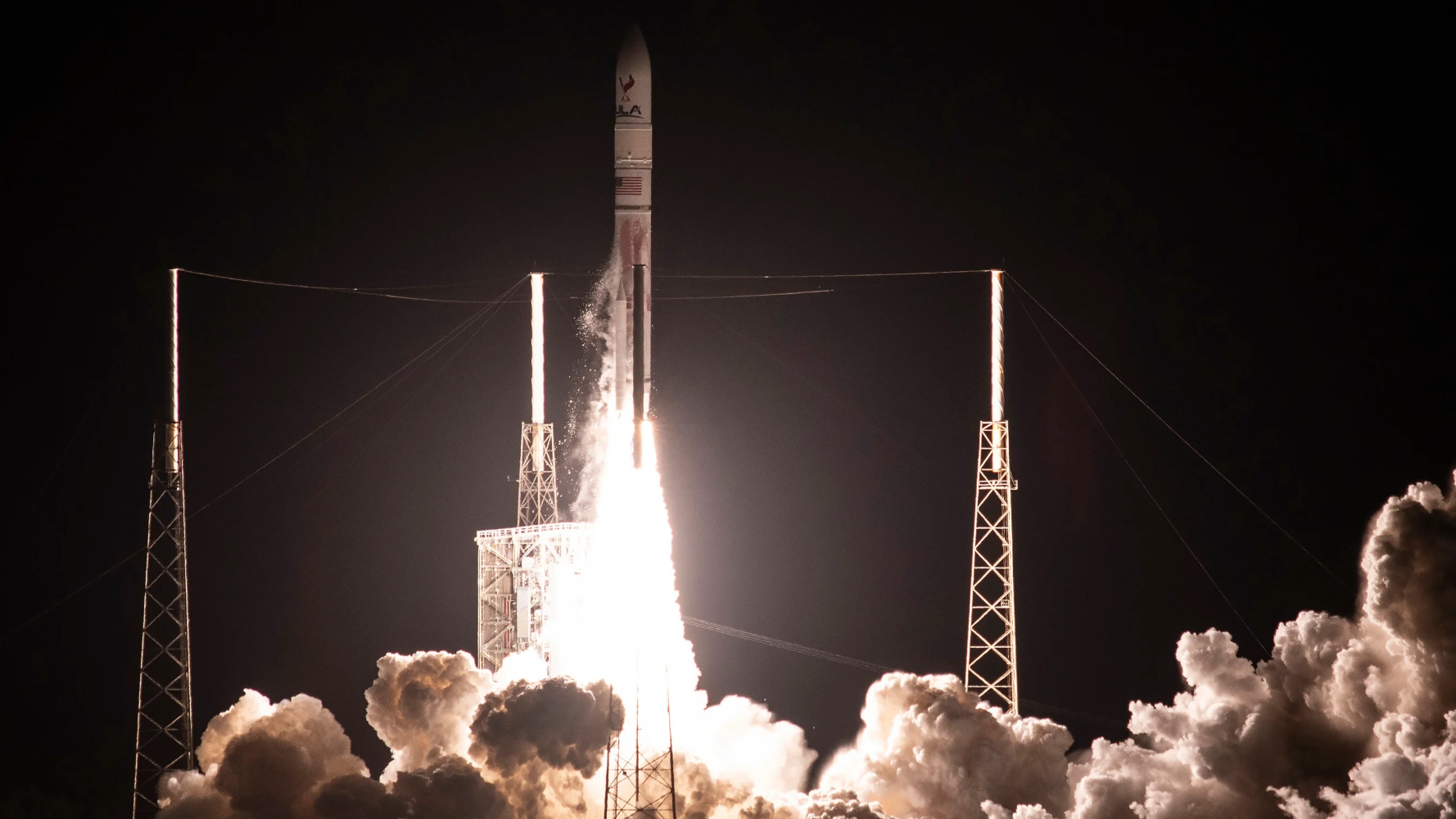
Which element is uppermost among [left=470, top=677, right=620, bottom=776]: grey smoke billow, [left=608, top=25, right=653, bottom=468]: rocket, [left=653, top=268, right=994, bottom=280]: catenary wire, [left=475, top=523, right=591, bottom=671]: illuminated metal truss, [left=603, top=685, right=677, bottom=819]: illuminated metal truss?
[left=608, top=25, right=653, bottom=468]: rocket

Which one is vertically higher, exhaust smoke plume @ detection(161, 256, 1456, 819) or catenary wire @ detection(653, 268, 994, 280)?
catenary wire @ detection(653, 268, 994, 280)

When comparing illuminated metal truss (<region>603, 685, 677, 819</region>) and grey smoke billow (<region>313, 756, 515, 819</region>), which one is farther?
illuminated metal truss (<region>603, 685, 677, 819</region>)

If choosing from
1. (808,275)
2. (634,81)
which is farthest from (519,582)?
(808,275)

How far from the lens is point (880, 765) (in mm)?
26891

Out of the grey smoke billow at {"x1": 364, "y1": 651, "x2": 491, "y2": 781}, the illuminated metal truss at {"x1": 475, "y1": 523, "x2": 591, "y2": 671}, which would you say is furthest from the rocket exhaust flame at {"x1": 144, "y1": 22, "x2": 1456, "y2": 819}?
the illuminated metal truss at {"x1": 475, "y1": 523, "x2": 591, "y2": 671}

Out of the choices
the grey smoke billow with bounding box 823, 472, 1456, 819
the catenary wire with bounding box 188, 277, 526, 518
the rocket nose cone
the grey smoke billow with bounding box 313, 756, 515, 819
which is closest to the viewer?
the grey smoke billow with bounding box 823, 472, 1456, 819

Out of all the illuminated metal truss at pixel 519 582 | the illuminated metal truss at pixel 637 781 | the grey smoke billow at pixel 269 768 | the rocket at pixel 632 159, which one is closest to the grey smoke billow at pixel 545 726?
the illuminated metal truss at pixel 637 781

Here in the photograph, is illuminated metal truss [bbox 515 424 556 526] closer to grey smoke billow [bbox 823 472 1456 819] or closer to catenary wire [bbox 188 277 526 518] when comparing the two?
catenary wire [bbox 188 277 526 518]

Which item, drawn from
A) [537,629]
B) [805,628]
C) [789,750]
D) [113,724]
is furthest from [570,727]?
[113,724]

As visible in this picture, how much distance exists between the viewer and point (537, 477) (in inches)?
1156

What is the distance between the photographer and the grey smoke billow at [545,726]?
81.4 feet

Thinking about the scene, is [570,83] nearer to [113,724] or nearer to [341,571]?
[341,571]

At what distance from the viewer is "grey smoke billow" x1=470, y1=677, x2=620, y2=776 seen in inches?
976

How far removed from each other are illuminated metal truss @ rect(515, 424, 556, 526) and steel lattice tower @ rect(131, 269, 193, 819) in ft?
17.4
